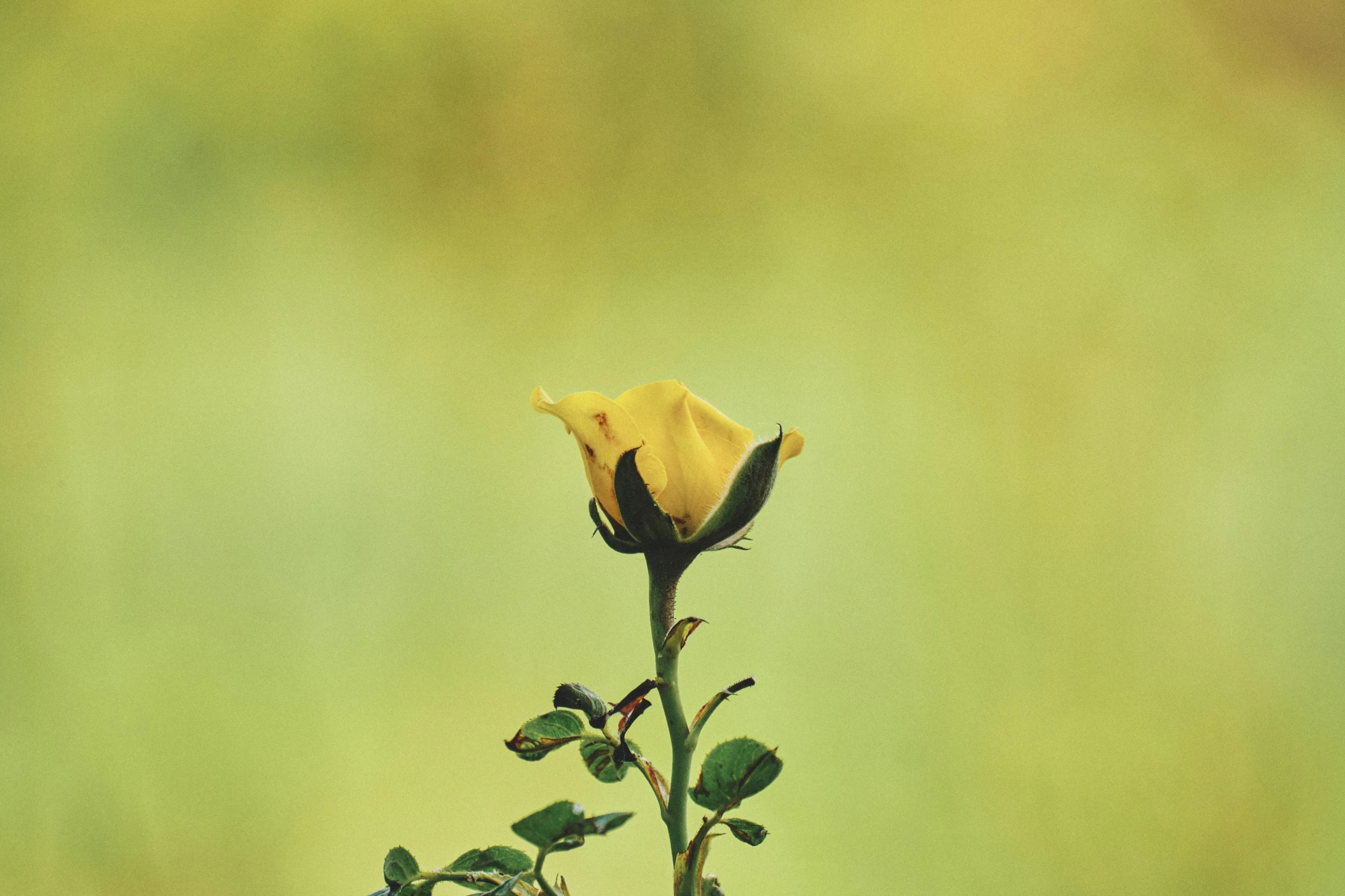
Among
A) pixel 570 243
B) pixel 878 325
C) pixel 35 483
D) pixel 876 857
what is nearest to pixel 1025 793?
pixel 876 857

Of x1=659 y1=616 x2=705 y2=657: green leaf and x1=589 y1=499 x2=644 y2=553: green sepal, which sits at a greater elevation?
x1=589 y1=499 x2=644 y2=553: green sepal

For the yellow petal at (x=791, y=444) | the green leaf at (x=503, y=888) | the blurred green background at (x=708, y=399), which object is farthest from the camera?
the blurred green background at (x=708, y=399)

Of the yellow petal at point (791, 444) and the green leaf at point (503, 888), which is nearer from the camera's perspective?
the green leaf at point (503, 888)

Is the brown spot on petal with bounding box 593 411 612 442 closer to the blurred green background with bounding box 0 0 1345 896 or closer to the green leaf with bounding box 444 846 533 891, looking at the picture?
the green leaf with bounding box 444 846 533 891

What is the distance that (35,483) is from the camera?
→ 81 centimetres

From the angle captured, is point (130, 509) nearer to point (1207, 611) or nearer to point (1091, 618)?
point (1091, 618)

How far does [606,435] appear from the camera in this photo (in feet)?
1.17

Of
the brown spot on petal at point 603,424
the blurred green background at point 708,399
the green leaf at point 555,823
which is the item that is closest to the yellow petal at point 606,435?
the brown spot on petal at point 603,424

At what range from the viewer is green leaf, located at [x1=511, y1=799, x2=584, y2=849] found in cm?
29

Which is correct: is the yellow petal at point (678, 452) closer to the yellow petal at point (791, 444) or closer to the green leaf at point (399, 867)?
the yellow petal at point (791, 444)

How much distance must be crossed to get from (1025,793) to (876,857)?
157 millimetres

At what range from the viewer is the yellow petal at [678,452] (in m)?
0.36

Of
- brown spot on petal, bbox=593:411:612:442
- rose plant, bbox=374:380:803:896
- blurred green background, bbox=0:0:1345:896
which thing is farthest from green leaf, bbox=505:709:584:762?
blurred green background, bbox=0:0:1345:896

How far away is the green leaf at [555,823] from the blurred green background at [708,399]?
1.97ft
